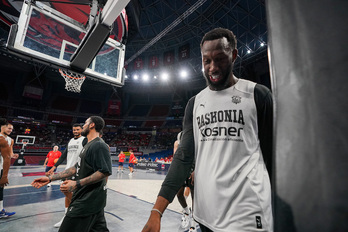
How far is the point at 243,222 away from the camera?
1028 mm

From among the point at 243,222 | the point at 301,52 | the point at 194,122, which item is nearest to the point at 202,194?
the point at 243,222

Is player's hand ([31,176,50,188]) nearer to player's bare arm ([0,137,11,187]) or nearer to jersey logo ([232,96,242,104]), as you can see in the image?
player's bare arm ([0,137,11,187])

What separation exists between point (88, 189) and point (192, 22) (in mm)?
16573

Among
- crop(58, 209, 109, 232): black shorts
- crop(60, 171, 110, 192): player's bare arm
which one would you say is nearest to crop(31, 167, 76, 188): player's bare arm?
crop(60, 171, 110, 192): player's bare arm

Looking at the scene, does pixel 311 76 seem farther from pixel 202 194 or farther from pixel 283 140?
pixel 202 194

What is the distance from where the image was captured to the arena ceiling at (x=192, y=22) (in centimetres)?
1272

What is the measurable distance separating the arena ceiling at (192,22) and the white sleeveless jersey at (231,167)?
183 inches

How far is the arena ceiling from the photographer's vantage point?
12717 millimetres

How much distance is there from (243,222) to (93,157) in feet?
8.28

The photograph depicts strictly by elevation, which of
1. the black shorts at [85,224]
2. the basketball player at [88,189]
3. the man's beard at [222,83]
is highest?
the man's beard at [222,83]

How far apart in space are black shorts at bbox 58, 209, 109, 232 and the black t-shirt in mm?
88

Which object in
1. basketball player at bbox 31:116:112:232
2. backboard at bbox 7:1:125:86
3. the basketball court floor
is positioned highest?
backboard at bbox 7:1:125:86

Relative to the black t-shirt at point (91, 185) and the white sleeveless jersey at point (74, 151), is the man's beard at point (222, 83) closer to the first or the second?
the black t-shirt at point (91, 185)

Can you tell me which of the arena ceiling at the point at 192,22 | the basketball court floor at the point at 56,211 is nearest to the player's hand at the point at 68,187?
the basketball court floor at the point at 56,211
